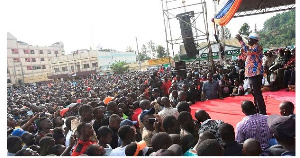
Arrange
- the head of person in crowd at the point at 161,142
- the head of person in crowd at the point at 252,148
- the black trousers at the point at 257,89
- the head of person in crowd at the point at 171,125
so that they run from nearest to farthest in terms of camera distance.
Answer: the head of person in crowd at the point at 252,148 < the head of person in crowd at the point at 161,142 < the head of person in crowd at the point at 171,125 < the black trousers at the point at 257,89

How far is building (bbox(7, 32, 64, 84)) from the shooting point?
48.9m

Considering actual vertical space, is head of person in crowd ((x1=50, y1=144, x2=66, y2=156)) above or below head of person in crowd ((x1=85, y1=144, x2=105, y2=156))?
below

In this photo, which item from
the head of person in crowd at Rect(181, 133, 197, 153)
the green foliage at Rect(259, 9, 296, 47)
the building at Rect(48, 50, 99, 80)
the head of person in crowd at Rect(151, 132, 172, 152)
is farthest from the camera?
the building at Rect(48, 50, 99, 80)

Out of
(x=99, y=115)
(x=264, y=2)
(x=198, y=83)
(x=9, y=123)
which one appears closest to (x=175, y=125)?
(x=99, y=115)

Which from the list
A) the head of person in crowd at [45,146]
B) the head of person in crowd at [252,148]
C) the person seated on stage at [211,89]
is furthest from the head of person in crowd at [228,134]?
the person seated on stage at [211,89]

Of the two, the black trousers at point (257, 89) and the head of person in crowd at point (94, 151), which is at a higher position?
the black trousers at point (257, 89)

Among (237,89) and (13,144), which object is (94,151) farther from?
(237,89)

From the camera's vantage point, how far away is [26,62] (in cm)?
5259

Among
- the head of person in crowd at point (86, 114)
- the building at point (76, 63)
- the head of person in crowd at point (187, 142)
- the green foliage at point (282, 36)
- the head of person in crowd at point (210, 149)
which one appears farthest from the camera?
the building at point (76, 63)

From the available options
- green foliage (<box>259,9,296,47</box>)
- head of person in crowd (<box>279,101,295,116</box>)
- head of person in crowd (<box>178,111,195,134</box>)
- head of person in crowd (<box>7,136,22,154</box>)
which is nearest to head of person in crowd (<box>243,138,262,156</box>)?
head of person in crowd (<box>178,111,195,134</box>)

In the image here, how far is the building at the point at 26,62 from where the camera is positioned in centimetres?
4894

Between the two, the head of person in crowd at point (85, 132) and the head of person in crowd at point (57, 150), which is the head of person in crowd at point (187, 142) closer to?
the head of person in crowd at point (85, 132)

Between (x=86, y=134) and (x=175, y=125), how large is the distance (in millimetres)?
1211

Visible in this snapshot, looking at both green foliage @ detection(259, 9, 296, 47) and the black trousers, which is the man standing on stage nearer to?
the black trousers
